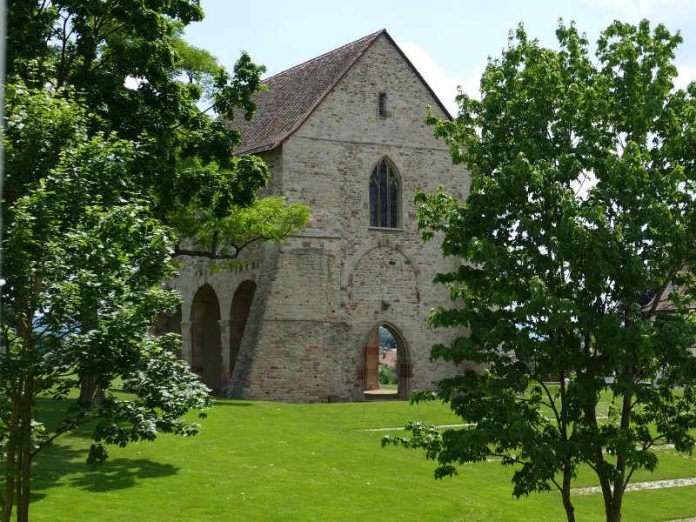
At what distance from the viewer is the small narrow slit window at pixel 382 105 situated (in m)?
39.1

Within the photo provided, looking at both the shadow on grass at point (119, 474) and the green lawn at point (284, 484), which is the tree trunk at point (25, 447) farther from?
the shadow on grass at point (119, 474)

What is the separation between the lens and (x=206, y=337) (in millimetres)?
46125

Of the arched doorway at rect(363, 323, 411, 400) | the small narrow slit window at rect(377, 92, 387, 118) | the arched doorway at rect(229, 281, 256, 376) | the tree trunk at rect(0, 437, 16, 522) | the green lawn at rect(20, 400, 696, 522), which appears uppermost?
the small narrow slit window at rect(377, 92, 387, 118)

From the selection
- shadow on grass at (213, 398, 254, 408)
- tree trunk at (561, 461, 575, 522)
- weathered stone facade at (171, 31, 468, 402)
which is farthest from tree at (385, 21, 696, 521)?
weathered stone facade at (171, 31, 468, 402)

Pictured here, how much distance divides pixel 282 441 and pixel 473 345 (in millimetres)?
12017

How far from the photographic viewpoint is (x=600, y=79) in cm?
1477

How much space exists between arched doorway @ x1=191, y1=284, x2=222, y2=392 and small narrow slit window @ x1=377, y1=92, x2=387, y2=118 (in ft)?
39.1

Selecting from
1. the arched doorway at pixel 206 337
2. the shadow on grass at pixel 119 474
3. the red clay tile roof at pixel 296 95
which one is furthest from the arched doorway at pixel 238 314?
the shadow on grass at pixel 119 474

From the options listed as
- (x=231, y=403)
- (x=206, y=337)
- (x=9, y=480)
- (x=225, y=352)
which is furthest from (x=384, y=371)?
(x=9, y=480)

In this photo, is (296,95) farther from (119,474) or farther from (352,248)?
(119,474)

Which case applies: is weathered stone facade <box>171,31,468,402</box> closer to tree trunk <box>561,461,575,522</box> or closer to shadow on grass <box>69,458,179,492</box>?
shadow on grass <box>69,458,179,492</box>

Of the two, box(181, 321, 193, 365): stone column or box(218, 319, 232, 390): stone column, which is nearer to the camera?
box(218, 319, 232, 390): stone column

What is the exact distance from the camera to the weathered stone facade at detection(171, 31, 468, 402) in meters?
36.1

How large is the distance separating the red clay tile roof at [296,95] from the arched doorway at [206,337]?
26.3 ft
